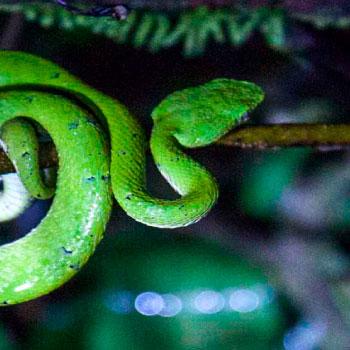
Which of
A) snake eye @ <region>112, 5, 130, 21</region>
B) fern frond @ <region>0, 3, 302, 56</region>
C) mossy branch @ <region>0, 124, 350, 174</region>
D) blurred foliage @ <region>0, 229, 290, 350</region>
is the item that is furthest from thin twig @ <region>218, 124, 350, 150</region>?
blurred foliage @ <region>0, 229, 290, 350</region>

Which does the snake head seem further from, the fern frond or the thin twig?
the fern frond

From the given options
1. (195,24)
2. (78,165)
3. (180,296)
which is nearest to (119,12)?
(78,165)

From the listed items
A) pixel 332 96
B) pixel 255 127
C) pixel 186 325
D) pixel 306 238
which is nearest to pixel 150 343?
pixel 186 325

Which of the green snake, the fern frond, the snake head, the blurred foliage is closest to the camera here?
the green snake

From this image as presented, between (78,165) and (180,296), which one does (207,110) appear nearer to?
(78,165)

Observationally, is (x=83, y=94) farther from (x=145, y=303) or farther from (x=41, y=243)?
(x=145, y=303)

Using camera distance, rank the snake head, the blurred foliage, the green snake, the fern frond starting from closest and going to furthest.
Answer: the green snake → the snake head → the fern frond → the blurred foliage

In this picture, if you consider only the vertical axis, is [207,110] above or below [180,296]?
above

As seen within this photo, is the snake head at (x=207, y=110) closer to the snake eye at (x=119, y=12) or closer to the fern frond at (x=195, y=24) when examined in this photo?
the snake eye at (x=119, y=12)
